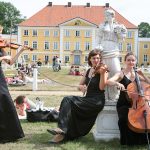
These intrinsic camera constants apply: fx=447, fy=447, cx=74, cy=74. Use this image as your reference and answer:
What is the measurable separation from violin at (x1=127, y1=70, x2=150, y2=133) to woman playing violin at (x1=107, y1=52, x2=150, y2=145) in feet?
0.95

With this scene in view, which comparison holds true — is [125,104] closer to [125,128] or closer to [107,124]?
[125,128]

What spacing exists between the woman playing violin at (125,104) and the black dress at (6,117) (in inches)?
55.5

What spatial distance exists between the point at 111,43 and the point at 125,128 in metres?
1.31

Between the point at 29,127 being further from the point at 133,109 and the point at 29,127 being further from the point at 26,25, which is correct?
the point at 26,25

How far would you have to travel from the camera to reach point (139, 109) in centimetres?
565

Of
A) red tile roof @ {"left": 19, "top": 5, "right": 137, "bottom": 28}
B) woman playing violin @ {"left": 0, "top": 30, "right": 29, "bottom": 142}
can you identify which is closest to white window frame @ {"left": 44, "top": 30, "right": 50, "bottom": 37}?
red tile roof @ {"left": 19, "top": 5, "right": 137, "bottom": 28}

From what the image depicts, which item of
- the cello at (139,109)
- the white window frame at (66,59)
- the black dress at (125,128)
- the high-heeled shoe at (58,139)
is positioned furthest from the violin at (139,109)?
the white window frame at (66,59)

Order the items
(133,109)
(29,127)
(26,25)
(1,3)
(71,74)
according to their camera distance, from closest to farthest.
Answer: (133,109) → (29,127) → (71,74) → (26,25) → (1,3)

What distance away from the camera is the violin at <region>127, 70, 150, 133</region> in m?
5.62

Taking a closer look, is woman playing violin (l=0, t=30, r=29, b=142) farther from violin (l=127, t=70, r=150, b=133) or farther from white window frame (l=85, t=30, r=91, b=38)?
white window frame (l=85, t=30, r=91, b=38)

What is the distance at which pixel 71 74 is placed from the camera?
2939 centimetres

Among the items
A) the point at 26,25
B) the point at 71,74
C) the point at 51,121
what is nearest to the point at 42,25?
the point at 26,25

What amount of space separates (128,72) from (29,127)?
2162 millimetres

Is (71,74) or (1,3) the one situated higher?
(1,3)
